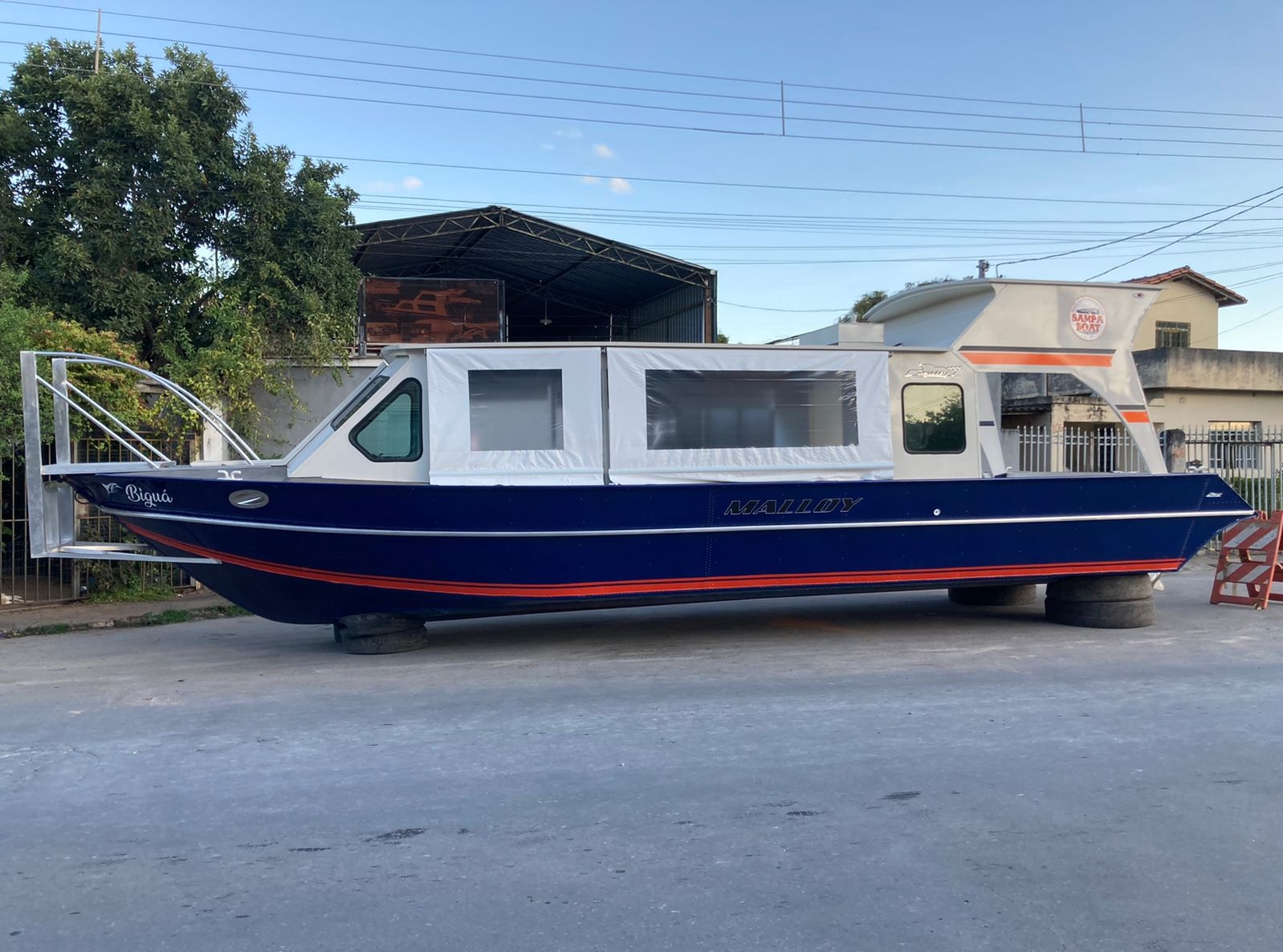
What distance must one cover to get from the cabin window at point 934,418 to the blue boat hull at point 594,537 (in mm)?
686

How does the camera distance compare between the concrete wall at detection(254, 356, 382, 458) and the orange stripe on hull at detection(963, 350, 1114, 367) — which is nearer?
the orange stripe on hull at detection(963, 350, 1114, 367)

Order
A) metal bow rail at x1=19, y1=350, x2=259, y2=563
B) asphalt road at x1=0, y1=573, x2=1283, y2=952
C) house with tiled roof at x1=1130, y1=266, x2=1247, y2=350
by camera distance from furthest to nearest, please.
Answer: house with tiled roof at x1=1130, y1=266, x2=1247, y2=350 → metal bow rail at x1=19, y1=350, x2=259, y2=563 → asphalt road at x1=0, y1=573, x2=1283, y2=952

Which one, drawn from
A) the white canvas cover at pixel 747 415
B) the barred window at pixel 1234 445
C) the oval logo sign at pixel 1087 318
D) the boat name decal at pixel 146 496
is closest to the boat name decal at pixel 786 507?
the white canvas cover at pixel 747 415

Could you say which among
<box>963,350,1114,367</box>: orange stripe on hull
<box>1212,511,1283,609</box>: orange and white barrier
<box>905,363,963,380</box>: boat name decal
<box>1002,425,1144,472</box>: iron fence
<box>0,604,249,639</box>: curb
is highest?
<box>963,350,1114,367</box>: orange stripe on hull

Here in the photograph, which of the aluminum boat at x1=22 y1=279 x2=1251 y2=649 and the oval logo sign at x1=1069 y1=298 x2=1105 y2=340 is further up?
the oval logo sign at x1=1069 y1=298 x2=1105 y2=340

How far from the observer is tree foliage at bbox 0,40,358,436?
42.8 feet

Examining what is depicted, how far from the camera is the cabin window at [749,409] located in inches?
304

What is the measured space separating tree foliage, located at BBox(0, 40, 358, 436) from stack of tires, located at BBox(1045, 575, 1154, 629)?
10.4m

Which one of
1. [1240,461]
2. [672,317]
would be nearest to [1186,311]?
[1240,461]

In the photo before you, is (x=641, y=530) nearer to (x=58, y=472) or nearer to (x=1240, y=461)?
(x=58, y=472)

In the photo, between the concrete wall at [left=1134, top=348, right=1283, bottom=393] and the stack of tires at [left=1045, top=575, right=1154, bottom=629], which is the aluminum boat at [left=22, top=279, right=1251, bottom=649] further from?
the concrete wall at [left=1134, top=348, right=1283, bottom=393]

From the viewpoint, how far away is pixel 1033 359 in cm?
880

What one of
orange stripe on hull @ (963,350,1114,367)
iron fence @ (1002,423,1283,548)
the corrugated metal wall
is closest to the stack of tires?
orange stripe on hull @ (963,350,1114,367)

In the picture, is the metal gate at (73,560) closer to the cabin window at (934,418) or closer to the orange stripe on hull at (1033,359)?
the cabin window at (934,418)
